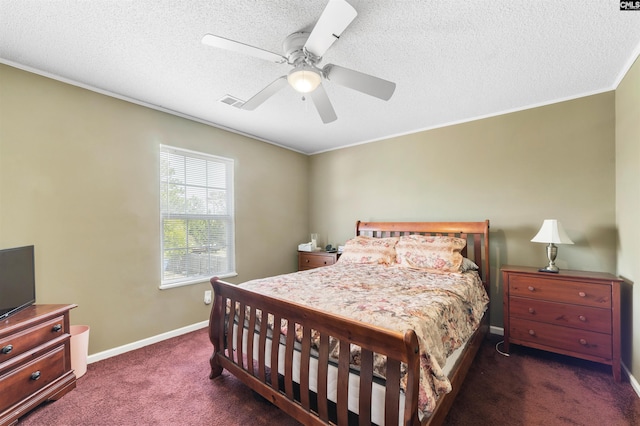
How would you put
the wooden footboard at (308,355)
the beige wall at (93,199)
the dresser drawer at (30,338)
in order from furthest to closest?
the beige wall at (93,199), the dresser drawer at (30,338), the wooden footboard at (308,355)

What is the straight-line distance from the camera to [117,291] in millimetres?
2627

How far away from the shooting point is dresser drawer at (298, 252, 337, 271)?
395 centimetres

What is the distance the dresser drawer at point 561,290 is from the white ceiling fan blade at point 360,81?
7.04 feet

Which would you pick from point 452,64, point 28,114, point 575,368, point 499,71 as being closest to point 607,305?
point 575,368

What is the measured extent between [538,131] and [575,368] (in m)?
2.27

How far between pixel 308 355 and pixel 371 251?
1.91 m

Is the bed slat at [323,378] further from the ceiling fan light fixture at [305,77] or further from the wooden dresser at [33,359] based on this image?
the wooden dresser at [33,359]

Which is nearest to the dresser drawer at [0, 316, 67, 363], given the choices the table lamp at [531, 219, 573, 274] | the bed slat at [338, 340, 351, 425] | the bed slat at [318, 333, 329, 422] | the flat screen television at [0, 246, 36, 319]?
the flat screen television at [0, 246, 36, 319]

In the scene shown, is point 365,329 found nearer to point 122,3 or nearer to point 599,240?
point 122,3

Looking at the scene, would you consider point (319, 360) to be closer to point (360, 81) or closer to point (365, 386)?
point (365, 386)

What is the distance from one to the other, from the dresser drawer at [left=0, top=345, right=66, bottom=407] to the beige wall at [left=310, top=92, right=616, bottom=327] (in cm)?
352

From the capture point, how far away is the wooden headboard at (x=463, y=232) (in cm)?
293

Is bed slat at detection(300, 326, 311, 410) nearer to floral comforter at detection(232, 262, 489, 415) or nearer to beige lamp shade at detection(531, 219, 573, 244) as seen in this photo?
floral comforter at detection(232, 262, 489, 415)

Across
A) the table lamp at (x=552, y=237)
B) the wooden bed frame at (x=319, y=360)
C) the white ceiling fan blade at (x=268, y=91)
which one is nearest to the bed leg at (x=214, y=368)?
the wooden bed frame at (x=319, y=360)
